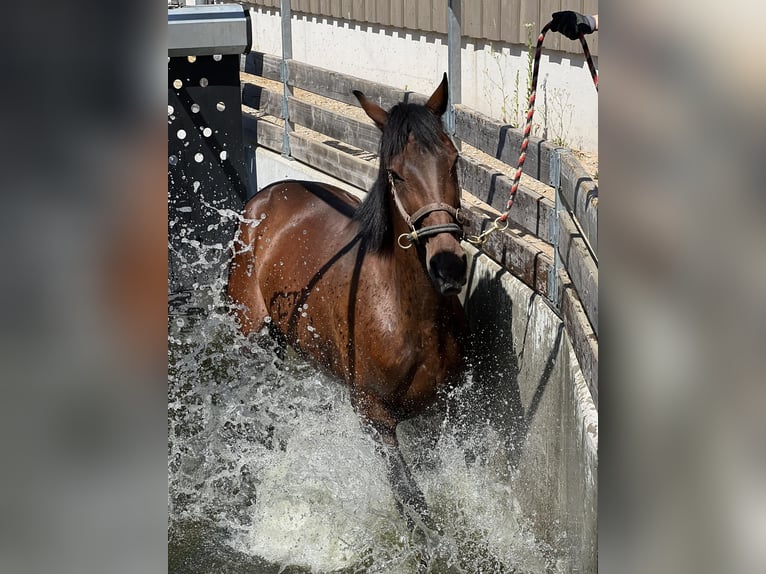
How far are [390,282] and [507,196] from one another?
45.4 inches

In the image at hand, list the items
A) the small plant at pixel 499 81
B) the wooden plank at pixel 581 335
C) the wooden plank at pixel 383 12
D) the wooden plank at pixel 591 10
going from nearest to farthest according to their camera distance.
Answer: the wooden plank at pixel 581 335
the wooden plank at pixel 591 10
the small plant at pixel 499 81
the wooden plank at pixel 383 12

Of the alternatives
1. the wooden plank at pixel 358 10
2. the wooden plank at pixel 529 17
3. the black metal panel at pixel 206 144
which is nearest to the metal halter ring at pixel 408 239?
the wooden plank at pixel 529 17

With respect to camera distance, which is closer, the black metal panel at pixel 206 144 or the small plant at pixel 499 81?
the small plant at pixel 499 81

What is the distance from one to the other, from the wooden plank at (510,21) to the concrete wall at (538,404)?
3.49 m

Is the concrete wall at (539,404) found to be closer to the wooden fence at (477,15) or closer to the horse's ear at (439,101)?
the horse's ear at (439,101)

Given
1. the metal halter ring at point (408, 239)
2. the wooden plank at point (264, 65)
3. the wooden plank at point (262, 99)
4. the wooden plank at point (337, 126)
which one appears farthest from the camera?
the wooden plank at point (264, 65)

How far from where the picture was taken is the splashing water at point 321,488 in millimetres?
4340

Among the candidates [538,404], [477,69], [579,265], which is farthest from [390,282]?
[477,69]

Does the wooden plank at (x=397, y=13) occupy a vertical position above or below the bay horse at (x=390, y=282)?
above

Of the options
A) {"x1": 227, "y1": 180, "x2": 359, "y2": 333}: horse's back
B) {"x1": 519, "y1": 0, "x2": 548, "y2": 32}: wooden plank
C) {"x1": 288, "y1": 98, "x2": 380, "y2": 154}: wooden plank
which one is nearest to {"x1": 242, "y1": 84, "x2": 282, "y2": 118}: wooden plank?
{"x1": 288, "y1": 98, "x2": 380, "y2": 154}: wooden plank
